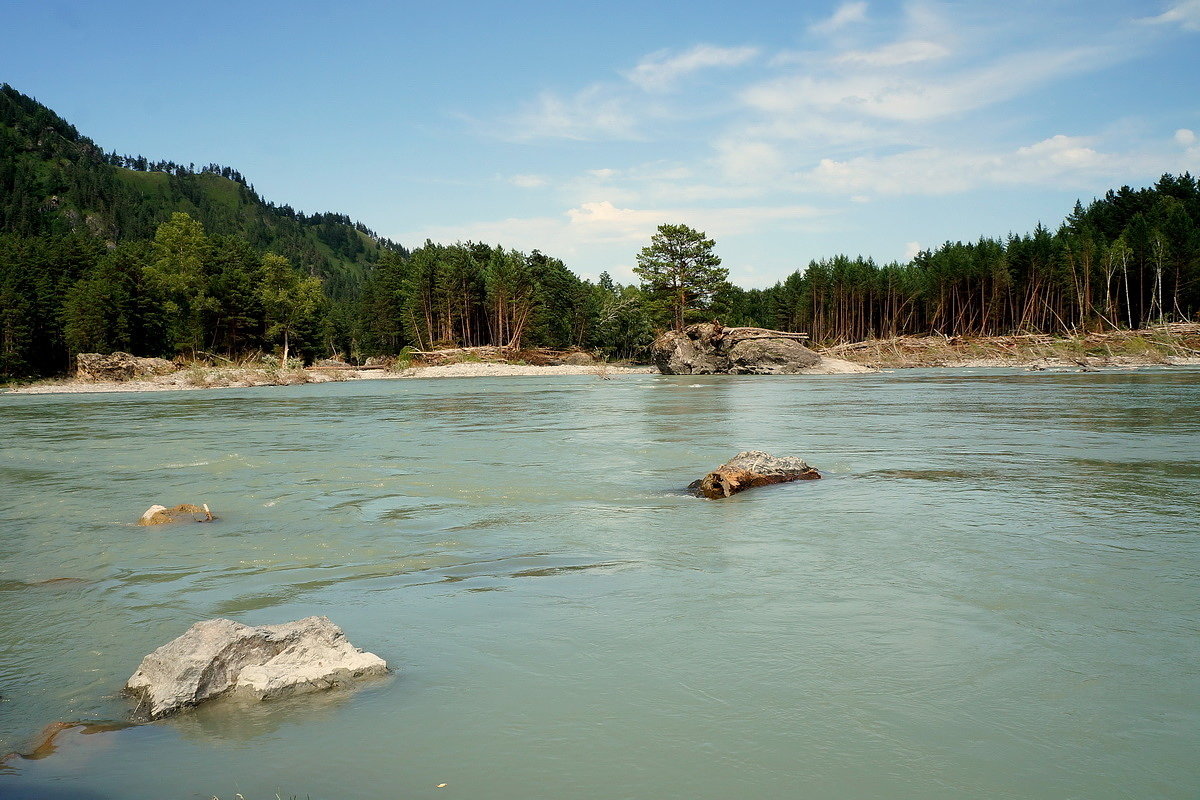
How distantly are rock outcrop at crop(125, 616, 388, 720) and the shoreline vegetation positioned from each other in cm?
5434

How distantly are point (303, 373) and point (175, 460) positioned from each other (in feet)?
155

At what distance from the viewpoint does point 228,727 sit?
154 inches

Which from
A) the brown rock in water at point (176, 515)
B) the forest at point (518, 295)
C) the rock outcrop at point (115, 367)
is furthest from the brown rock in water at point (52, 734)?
the forest at point (518, 295)

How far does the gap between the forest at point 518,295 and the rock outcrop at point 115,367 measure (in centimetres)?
466

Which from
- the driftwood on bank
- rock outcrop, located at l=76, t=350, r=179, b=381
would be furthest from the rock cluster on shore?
rock outcrop, located at l=76, t=350, r=179, b=381

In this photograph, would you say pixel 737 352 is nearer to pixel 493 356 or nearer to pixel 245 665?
pixel 493 356

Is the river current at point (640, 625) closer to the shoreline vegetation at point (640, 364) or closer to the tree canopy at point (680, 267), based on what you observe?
the shoreline vegetation at point (640, 364)

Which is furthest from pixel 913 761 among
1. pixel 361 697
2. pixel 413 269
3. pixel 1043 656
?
pixel 413 269

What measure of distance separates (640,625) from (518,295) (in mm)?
82115

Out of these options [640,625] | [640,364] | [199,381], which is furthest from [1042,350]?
[640,625]

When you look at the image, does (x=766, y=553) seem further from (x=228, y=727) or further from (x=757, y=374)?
(x=757, y=374)

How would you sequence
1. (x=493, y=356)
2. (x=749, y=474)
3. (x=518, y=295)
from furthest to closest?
(x=518, y=295) → (x=493, y=356) → (x=749, y=474)

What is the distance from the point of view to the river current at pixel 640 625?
11.4 feet

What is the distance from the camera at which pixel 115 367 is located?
58.4m
